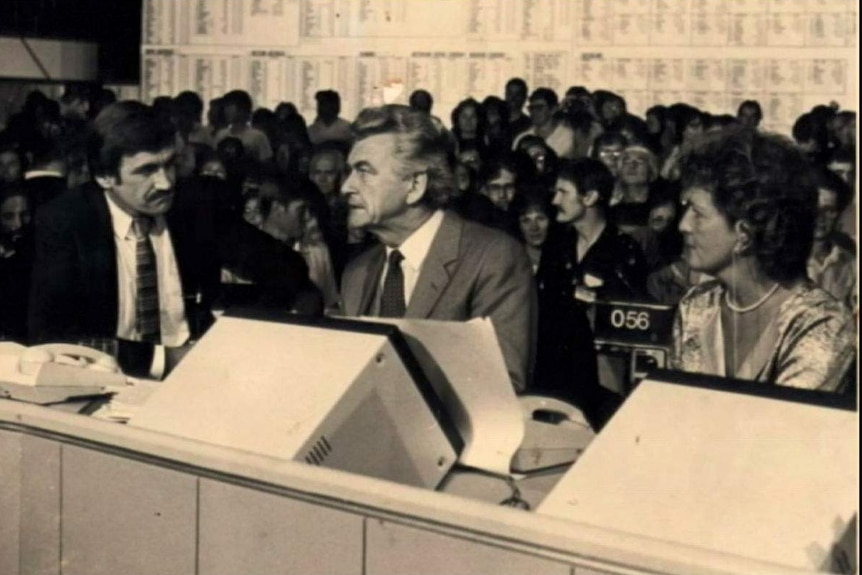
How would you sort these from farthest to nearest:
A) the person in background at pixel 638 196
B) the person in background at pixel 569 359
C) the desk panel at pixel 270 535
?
the person in background at pixel 638 196
the person in background at pixel 569 359
the desk panel at pixel 270 535

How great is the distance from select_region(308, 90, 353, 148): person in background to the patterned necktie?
147 centimetres

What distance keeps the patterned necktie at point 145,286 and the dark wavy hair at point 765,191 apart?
1195 millimetres

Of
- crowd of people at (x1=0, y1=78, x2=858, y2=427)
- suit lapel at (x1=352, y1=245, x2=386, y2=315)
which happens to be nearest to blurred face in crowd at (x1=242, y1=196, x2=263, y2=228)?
crowd of people at (x1=0, y1=78, x2=858, y2=427)

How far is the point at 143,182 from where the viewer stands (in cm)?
365

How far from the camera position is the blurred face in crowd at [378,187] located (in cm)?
338

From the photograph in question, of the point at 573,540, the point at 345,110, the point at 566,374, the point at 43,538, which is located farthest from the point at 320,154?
the point at 573,540

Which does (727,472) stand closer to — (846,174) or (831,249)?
(831,249)

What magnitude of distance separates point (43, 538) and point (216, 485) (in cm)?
43

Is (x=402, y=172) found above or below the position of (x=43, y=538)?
above

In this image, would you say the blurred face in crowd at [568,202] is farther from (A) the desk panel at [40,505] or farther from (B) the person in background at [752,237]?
(A) the desk panel at [40,505]

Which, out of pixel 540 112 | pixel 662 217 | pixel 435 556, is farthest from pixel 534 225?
pixel 435 556

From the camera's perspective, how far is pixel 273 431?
2398 mm

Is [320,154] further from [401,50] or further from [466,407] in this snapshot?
[466,407]

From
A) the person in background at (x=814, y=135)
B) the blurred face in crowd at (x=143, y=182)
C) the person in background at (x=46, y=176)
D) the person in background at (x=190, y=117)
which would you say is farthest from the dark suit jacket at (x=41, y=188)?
the person in background at (x=814, y=135)
